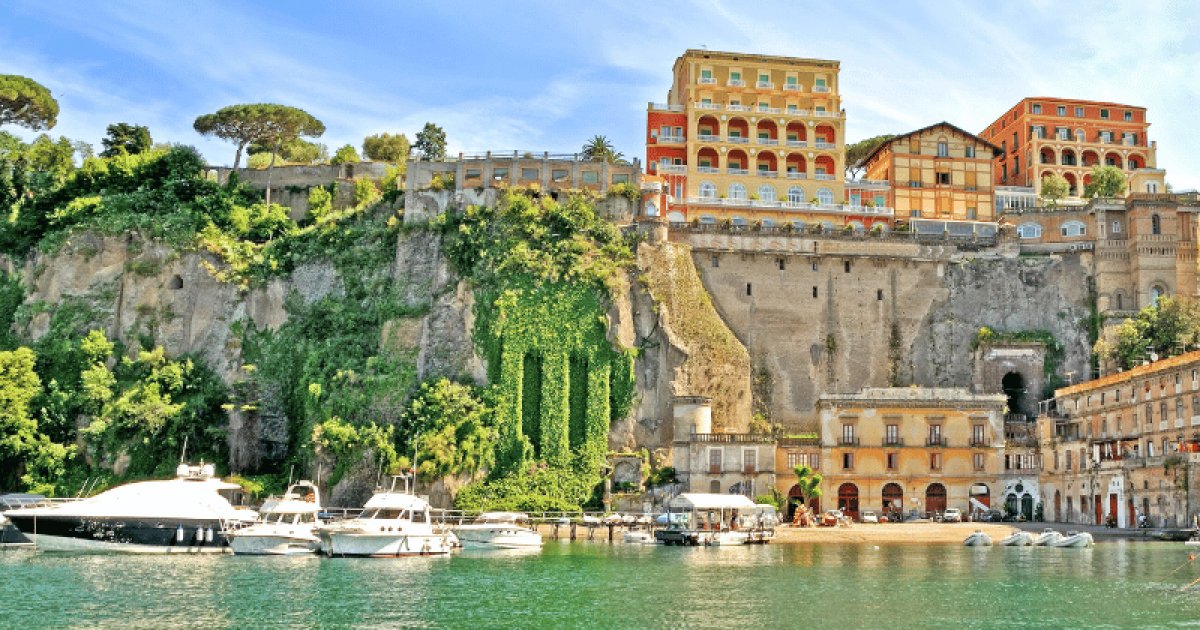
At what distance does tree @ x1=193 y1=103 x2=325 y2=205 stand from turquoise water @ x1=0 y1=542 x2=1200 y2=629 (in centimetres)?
3945

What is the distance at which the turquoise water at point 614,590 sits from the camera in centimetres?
3206

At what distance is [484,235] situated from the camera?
6669 cm

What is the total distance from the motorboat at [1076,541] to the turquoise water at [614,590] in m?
2.24

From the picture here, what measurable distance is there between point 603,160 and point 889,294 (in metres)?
17.9


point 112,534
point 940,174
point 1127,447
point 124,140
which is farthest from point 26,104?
point 1127,447

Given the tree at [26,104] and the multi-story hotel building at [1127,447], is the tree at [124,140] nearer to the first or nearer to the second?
the tree at [26,104]

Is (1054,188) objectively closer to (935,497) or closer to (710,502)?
(935,497)

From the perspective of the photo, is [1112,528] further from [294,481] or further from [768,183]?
[294,481]

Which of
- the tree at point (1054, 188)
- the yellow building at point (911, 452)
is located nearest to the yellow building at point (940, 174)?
the tree at point (1054, 188)

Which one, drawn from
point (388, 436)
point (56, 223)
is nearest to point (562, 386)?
point (388, 436)

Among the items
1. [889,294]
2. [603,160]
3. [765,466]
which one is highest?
[603,160]

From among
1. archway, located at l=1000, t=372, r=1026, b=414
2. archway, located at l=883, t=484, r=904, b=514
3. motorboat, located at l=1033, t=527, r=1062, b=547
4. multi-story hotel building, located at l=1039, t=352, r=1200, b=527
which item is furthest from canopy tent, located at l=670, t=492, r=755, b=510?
archway, located at l=1000, t=372, r=1026, b=414

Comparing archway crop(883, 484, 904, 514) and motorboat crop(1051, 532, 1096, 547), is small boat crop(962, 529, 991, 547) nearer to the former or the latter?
motorboat crop(1051, 532, 1096, 547)

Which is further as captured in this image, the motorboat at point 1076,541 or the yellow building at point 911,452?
the yellow building at point 911,452
